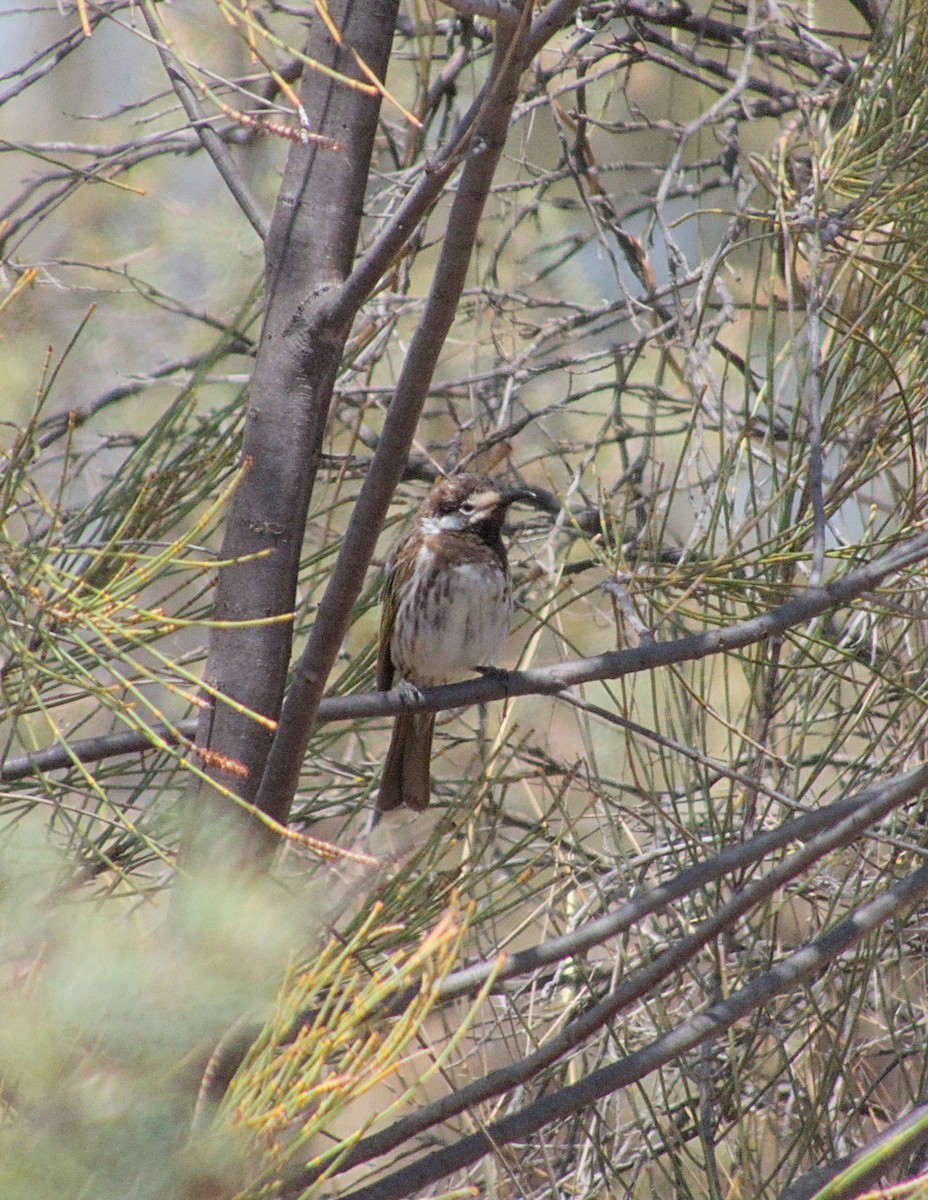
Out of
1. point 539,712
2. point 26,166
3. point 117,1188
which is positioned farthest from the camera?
point 26,166

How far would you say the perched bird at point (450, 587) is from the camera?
356 cm

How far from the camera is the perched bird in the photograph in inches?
140

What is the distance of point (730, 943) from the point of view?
8.35ft

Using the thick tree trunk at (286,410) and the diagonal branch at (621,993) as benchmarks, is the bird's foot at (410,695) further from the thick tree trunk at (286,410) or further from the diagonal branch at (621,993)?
the diagonal branch at (621,993)

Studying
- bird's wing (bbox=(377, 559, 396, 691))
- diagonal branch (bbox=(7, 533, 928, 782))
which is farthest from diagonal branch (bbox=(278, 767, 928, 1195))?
bird's wing (bbox=(377, 559, 396, 691))

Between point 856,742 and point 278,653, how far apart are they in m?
2.38

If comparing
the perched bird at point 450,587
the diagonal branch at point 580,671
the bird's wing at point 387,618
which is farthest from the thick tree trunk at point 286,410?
the bird's wing at point 387,618

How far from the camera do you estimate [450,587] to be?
357 centimetres

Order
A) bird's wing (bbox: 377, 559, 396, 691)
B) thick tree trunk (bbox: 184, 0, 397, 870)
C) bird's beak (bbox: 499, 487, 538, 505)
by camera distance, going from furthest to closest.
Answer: bird's wing (bbox: 377, 559, 396, 691) < bird's beak (bbox: 499, 487, 538, 505) < thick tree trunk (bbox: 184, 0, 397, 870)

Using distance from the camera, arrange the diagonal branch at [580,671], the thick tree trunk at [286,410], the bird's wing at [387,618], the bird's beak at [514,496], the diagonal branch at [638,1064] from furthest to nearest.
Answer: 1. the bird's wing at [387,618]
2. the bird's beak at [514,496]
3. the thick tree trunk at [286,410]
4. the diagonal branch at [580,671]
5. the diagonal branch at [638,1064]

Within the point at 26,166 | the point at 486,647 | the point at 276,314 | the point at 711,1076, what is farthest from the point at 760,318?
the point at 26,166

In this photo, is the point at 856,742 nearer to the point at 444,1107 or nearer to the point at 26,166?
the point at 444,1107

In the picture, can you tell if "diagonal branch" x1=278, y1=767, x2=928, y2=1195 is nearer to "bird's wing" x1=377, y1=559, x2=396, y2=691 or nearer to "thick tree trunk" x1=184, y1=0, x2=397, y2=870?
"thick tree trunk" x1=184, y1=0, x2=397, y2=870

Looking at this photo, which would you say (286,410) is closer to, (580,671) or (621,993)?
(580,671)
